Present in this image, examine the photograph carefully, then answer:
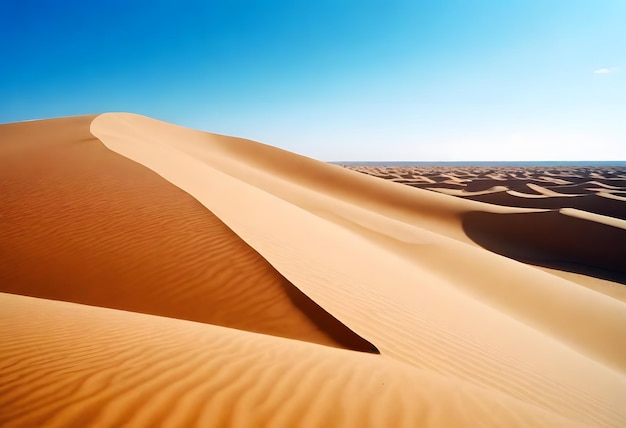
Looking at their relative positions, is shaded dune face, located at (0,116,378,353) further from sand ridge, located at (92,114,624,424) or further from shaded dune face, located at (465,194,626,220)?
shaded dune face, located at (465,194,626,220)

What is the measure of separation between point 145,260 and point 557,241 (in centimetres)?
1697

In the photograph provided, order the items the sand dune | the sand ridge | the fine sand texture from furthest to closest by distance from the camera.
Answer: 1. the sand ridge
2. the fine sand texture
3. the sand dune

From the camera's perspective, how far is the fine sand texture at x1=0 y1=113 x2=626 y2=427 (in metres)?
2.16

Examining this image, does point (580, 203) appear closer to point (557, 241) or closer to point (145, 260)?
point (557, 241)

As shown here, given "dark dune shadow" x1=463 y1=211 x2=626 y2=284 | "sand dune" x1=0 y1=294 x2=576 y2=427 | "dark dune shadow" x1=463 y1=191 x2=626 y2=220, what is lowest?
"dark dune shadow" x1=463 y1=211 x2=626 y2=284

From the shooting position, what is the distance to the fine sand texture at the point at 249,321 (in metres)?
Answer: 2.16

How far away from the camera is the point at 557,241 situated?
50.6 feet

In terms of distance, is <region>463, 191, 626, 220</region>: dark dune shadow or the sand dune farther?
<region>463, 191, 626, 220</region>: dark dune shadow

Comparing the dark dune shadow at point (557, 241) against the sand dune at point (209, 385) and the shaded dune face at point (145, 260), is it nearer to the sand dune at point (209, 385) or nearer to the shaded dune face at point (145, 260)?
the shaded dune face at point (145, 260)

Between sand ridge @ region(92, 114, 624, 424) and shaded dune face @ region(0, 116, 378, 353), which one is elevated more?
shaded dune face @ region(0, 116, 378, 353)

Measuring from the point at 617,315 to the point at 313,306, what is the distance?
8809 millimetres

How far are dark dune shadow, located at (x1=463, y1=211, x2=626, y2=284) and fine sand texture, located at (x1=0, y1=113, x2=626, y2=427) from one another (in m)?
5.11

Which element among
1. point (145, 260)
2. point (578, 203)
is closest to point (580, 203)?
point (578, 203)

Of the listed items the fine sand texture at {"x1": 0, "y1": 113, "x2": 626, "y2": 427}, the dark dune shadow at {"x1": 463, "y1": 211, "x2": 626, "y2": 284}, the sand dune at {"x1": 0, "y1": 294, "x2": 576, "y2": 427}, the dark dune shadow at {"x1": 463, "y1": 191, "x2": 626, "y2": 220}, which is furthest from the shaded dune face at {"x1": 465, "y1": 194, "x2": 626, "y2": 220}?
the sand dune at {"x1": 0, "y1": 294, "x2": 576, "y2": 427}
